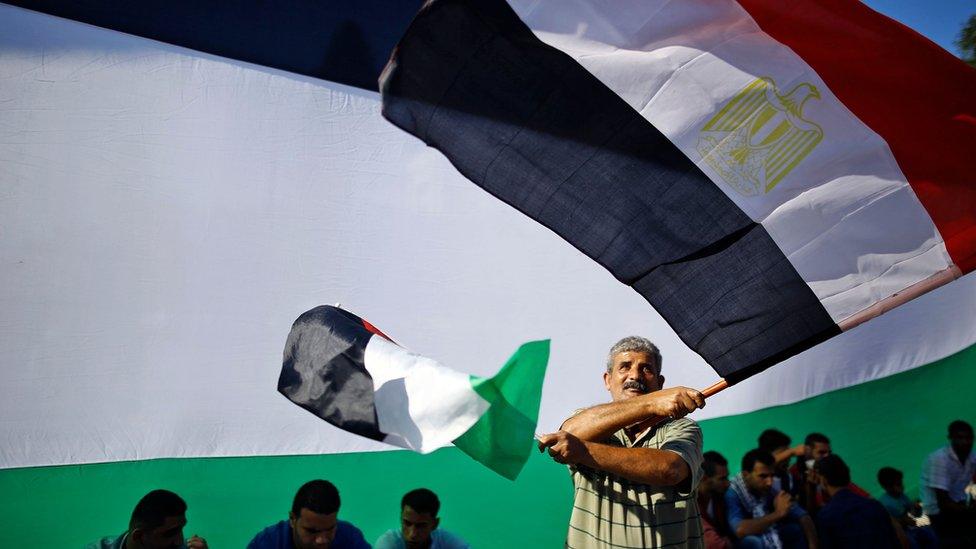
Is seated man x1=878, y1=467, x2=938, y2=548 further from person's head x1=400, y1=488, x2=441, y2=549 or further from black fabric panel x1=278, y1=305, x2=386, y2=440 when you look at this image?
black fabric panel x1=278, y1=305, x2=386, y2=440

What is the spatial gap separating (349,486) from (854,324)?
2818mm

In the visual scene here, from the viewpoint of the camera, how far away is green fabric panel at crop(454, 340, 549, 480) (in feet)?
8.73

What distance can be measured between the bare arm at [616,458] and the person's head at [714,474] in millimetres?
3414

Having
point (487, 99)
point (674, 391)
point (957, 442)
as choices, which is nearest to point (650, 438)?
point (674, 391)

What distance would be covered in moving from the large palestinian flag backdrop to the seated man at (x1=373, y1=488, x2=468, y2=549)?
0.52 ft

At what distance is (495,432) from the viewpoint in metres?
2.73

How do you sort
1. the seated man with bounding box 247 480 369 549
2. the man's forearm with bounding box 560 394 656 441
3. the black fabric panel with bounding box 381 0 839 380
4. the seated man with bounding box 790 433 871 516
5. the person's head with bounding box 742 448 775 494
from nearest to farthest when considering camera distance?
the man's forearm with bounding box 560 394 656 441
the black fabric panel with bounding box 381 0 839 380
the seated man with bounding box 247 480 369 549
the person's head with bounding box 742 448 775 494
the seated man with bounding box 790 433 871 516

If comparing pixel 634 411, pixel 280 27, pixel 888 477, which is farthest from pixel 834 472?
pixel 280 27

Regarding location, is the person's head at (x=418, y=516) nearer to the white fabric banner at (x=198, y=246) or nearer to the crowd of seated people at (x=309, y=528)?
the crowd of seated people at (x=309, y=528)

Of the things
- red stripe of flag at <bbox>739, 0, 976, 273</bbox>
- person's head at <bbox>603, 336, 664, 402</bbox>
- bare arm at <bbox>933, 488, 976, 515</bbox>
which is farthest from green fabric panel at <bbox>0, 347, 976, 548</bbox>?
red stripe of flag at <bbox>739, 0, 976, 273</bbox>

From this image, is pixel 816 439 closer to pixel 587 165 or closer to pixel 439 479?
pixel 439 479

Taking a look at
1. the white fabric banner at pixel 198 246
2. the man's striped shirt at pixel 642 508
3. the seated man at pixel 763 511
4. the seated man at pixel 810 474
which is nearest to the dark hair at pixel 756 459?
the seated man at pixel 763 511

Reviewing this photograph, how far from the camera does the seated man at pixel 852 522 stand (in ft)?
19.4

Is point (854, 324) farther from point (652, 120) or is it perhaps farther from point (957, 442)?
point (957, 442)
